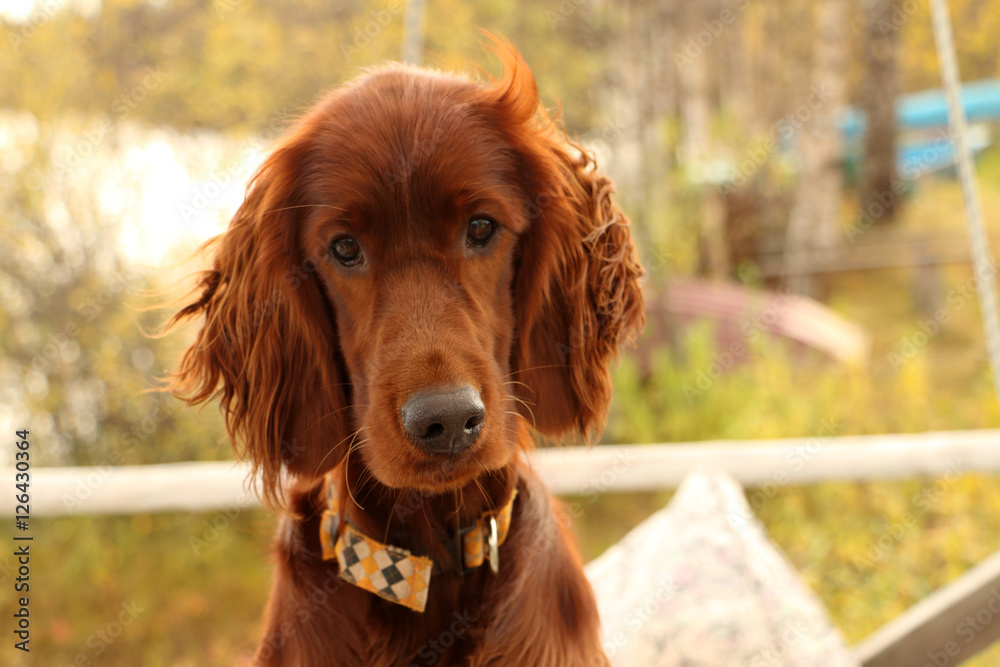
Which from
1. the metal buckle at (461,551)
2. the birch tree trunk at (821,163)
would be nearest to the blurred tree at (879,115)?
the birch tree trunk at (821,163)

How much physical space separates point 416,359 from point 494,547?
1.50 ft

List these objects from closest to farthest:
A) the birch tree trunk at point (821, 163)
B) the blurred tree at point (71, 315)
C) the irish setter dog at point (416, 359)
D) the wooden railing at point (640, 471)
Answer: the irish setter dog at point (416, 359)
the wooden railing at point (640, 471)
the blurred tree at point (71, 315)
the birch tree trunk at point (821, 163)

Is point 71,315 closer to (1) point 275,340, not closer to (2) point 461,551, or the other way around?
(1) point 275,340

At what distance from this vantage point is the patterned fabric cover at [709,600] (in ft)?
7.25

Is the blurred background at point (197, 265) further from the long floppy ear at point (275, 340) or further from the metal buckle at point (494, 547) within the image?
the metal buckle at point (494, 547)

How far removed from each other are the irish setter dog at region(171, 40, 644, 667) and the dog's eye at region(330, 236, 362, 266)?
0.05 ft

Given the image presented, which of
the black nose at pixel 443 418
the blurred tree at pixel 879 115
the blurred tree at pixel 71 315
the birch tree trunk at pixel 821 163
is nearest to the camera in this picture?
the black nose at pixel 443 418

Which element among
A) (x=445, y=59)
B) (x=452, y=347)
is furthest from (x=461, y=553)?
(x=445, y=59)

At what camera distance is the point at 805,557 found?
4051mm

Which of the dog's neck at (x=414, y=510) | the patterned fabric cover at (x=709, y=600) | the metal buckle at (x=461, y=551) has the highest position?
the dog's neck at (x=414, y=510)

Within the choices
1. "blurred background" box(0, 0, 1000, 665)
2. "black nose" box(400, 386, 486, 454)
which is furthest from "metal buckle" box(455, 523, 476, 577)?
"blurred background" box(0, 0, 1000, 665)

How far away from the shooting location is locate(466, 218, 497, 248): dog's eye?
1618mm

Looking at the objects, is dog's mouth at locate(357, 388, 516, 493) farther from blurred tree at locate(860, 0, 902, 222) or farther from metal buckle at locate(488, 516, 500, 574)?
blurred tree at locate(860, 0, 902, 222)

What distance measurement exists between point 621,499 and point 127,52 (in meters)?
4.10
